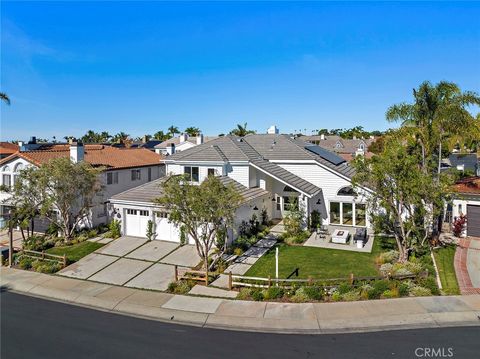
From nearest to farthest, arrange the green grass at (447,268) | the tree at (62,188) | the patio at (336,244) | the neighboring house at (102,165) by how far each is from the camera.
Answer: the green grass at (447,268)
the patio at (336,244)
the tree at (62,188)
the neighboring house at (102,165)

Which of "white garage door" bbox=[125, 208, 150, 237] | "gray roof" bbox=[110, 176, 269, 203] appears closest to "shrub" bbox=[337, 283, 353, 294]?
"gray roof" bbox=[110, 176, 269, 203]

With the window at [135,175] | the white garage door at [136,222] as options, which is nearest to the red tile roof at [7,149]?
the window at [135,175]

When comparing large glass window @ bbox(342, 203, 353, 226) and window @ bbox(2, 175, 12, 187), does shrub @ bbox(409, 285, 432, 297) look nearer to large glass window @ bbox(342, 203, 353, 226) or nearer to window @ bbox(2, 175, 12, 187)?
large glass window @ bbox(342, 203, 353, 226)

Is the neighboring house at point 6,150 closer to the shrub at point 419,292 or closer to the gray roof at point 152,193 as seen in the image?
the gray roof at point 152,193

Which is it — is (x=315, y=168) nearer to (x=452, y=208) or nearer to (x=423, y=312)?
(x=452, y=208)

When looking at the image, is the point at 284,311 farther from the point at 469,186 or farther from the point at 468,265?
the point at 469,186
